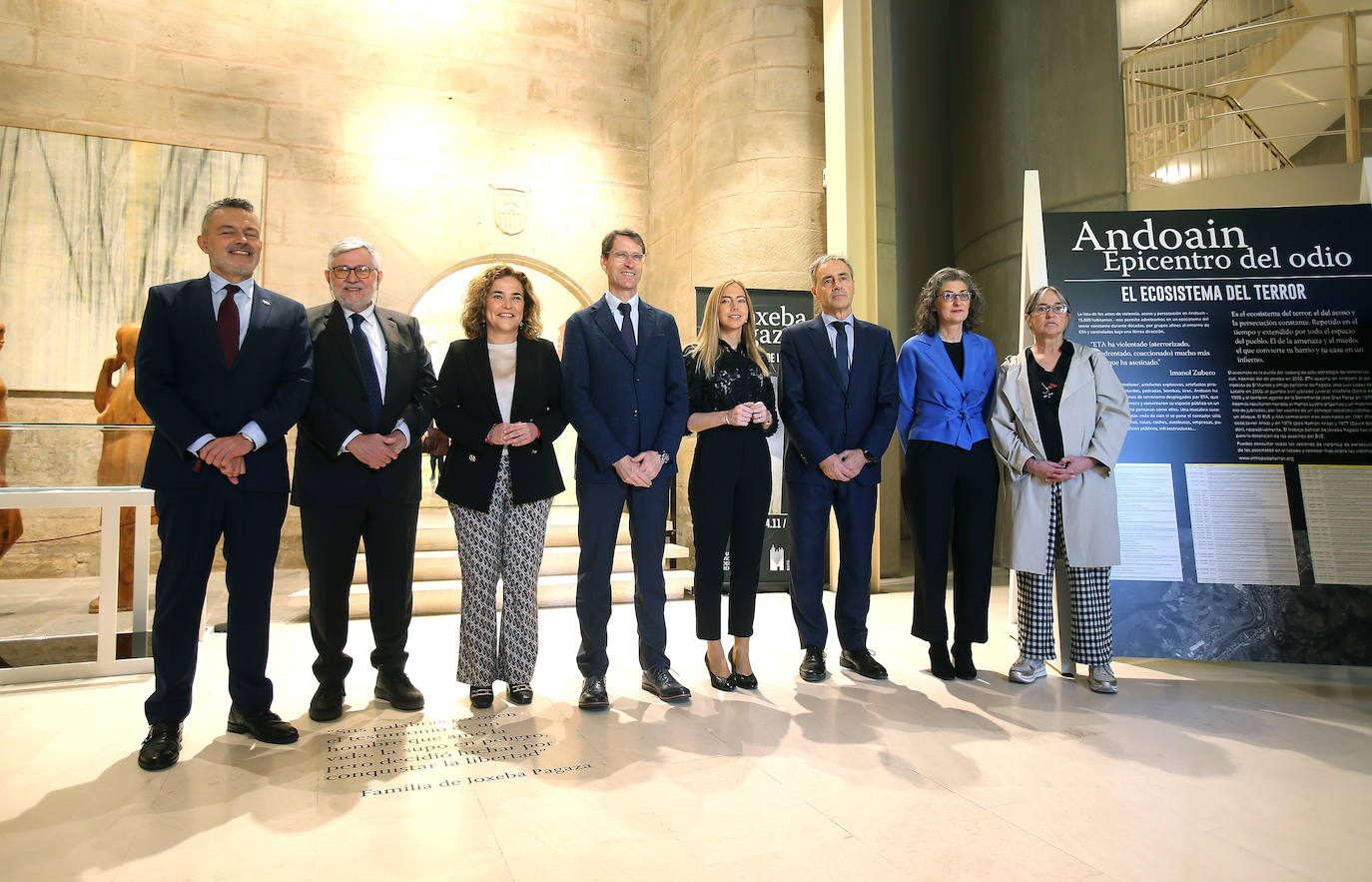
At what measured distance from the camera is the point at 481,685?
297 centimetres

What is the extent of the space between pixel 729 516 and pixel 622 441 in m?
0.53

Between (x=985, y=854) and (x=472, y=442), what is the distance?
2037 millimetres

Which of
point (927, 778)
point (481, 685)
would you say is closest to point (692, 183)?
point (481, 685)

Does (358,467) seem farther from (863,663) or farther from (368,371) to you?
(863,663)

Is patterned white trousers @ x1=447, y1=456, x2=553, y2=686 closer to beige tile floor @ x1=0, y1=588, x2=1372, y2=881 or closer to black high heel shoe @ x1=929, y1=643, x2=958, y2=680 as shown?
beige tile floor @ x1=0, y1=588, x2=1372, y2=881

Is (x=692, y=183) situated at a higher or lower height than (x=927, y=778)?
higher

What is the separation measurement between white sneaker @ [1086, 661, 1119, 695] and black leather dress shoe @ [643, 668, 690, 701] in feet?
5.32

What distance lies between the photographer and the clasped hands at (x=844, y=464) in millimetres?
3244

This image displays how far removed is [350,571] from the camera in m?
2.87

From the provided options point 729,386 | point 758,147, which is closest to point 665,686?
point 729,386

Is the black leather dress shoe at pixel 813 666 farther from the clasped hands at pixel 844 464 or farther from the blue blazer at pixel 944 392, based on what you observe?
the blue blazer at pixel 944 392

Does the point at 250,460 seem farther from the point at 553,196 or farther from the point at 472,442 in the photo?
the point at 553,196

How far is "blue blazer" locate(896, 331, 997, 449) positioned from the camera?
3.36 meters

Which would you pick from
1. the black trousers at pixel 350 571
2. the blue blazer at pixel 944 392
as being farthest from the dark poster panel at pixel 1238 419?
the black trousers at pixel 350 571
